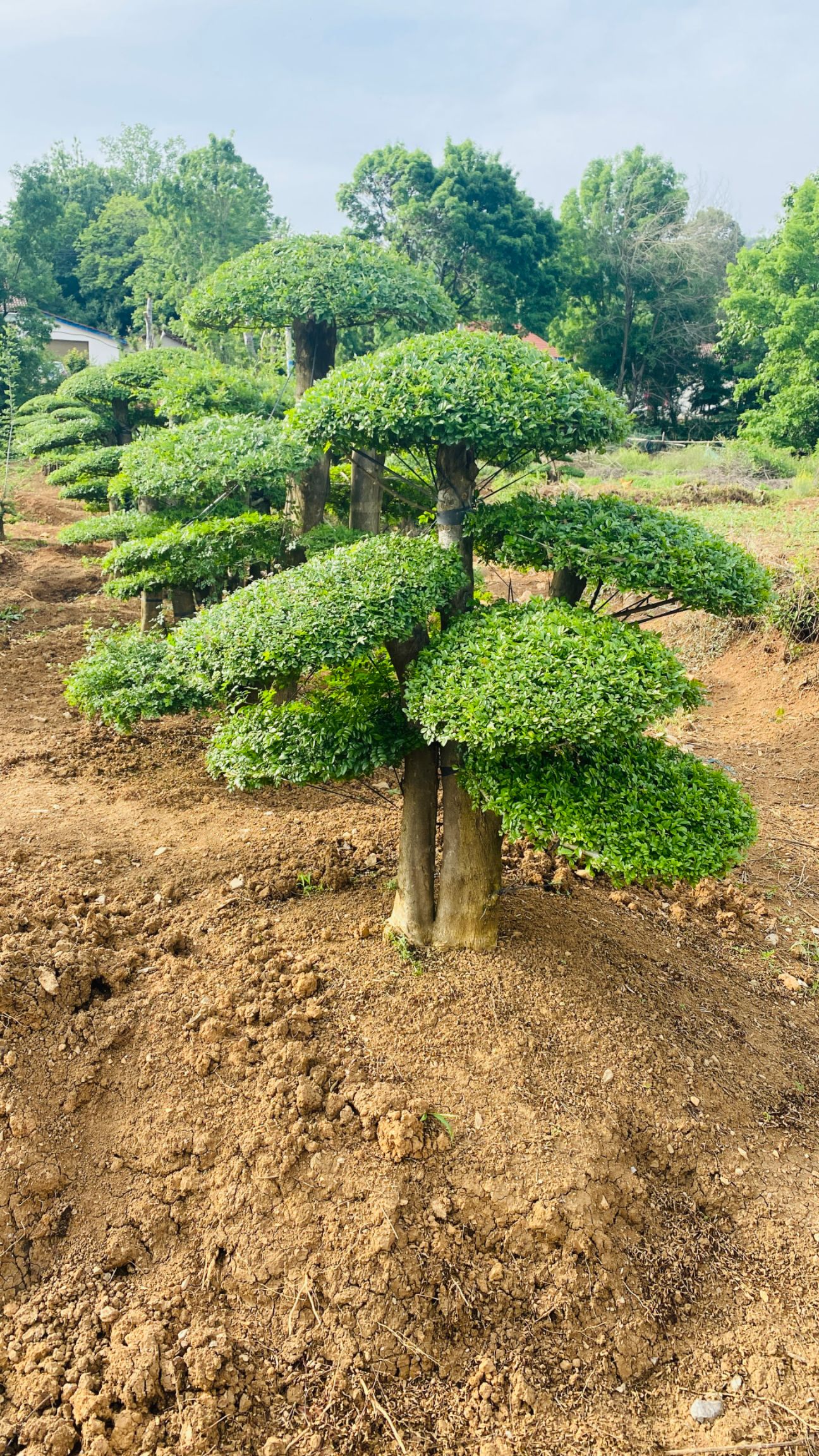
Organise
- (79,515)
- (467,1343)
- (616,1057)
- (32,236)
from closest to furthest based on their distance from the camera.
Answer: (467,1343) → (616,1057) → (79,515) → (32,236)

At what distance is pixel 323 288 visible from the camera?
5.10 metres

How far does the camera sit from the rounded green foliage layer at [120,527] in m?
7.03

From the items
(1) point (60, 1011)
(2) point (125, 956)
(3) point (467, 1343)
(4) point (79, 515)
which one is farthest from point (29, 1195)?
(4) point (79, 515)

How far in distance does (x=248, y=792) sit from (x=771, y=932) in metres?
3.20

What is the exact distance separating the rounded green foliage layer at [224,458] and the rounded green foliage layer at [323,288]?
0.85 metres

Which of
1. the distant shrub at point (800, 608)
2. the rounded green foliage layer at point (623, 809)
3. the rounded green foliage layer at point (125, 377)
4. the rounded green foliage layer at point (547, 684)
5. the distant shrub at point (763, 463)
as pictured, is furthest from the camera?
the distant shrub at point (763, 463)

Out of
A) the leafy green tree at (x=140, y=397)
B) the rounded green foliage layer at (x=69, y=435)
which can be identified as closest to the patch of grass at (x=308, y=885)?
the leafy green tree at (x=140, y=397)

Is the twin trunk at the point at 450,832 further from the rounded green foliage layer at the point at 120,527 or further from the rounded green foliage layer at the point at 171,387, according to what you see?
the rounded green foliage layer at the point at 120,527

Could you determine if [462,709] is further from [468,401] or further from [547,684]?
[468,401]

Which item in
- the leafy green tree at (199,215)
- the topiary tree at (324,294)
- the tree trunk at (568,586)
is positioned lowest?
the tree trunk at (568,586)

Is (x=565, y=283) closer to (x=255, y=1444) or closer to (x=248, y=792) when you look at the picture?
(x=248, y=792)

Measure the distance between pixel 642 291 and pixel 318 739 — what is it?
26.4m

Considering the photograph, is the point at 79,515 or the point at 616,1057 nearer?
the point at 616,1057

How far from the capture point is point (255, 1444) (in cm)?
226
